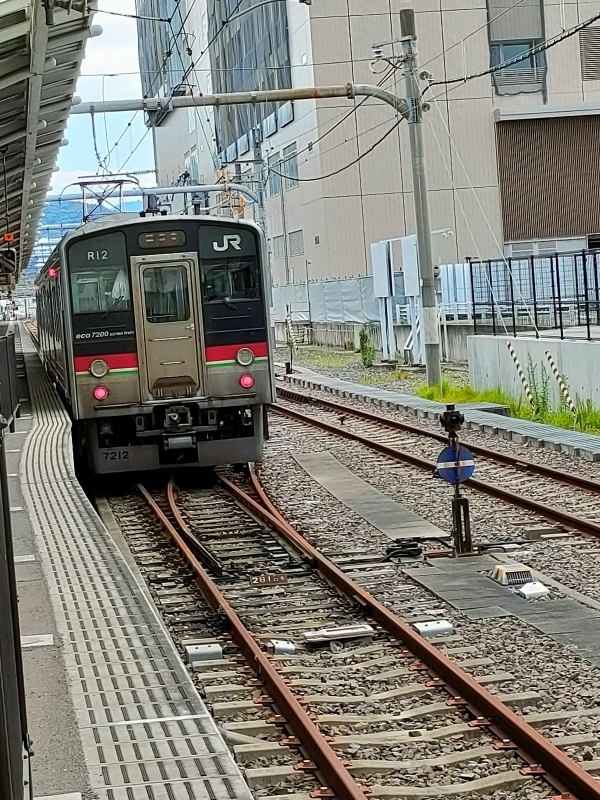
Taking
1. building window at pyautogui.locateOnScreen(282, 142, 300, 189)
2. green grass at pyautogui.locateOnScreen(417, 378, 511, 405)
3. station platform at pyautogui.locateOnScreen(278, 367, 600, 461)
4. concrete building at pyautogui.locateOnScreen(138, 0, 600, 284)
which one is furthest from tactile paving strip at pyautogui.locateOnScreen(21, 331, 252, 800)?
building window at pyautogui.locateOnScreen(282, 142, 300, 189)

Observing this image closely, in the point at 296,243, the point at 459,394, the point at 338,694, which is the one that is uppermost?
the point at 296,243

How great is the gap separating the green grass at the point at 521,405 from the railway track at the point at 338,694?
8.01 m

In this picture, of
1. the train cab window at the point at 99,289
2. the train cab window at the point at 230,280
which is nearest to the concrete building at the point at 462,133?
the train cab window at the point at 230,280

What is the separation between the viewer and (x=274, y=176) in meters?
51.2

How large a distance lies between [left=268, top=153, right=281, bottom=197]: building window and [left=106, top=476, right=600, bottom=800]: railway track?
39473 millimetres

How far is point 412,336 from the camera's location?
94.2 ft

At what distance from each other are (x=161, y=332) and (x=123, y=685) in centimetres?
816

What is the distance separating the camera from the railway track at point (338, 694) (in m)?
5.40

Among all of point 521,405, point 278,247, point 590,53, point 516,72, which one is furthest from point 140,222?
point 278,247

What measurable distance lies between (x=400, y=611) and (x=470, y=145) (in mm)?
35991

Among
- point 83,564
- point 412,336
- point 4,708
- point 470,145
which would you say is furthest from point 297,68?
point 4,708

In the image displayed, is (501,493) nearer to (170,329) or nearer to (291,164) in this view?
(170,329)

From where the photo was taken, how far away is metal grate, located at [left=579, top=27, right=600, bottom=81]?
4319 centimetres

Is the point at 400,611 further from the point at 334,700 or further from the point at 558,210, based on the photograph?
the point at 558,210
